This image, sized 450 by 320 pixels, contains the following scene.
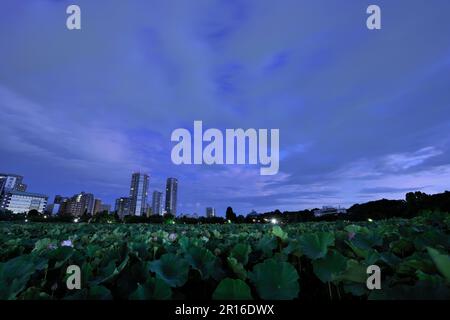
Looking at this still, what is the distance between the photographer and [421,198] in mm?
26703

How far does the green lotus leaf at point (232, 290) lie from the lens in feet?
3.41

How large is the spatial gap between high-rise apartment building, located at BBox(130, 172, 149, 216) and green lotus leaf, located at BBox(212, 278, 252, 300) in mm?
131459

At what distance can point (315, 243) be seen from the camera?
186 cm

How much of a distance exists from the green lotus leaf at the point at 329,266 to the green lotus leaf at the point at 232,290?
69 cm

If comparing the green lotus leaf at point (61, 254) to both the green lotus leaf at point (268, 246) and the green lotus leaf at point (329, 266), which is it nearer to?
the green lotus leaf at point (268, 246)

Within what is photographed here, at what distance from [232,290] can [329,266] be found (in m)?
0.80

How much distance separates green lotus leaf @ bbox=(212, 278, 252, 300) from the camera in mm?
1038

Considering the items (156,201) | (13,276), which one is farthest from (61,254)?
(156,201)

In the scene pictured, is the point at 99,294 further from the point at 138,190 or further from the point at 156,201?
the point at 156,201

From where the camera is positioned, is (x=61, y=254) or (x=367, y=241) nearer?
(x=61, y=254)

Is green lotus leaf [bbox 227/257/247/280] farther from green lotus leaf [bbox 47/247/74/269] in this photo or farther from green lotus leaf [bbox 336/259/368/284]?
green lotus leaf [bbox 47/247/74/269]
